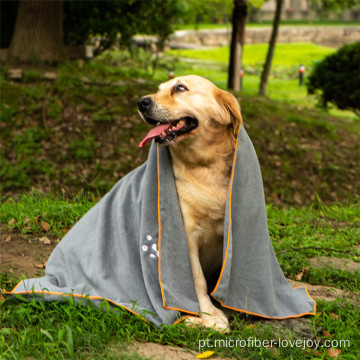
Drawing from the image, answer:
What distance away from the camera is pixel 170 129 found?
138 inches

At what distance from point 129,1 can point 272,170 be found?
5012 mm

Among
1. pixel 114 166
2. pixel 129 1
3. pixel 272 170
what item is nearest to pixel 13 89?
pixel 114 166

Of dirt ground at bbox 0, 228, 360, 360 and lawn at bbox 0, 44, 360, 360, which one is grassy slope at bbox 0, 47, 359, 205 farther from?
dirt ground at bbox 0, 228, 360, 360

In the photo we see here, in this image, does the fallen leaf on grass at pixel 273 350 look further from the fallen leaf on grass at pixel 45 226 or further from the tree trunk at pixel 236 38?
the tree trunk at pixel 236 38

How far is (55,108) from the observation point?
351 inches

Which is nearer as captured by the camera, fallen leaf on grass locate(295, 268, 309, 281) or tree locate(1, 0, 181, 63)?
fallen leaf on grass locate(295, 268, 309, 281)

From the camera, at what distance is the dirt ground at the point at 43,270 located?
3201mm

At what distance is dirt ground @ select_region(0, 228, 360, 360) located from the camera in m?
3.20

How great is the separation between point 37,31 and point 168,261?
287 inches

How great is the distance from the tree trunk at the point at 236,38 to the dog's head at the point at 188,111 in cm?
816

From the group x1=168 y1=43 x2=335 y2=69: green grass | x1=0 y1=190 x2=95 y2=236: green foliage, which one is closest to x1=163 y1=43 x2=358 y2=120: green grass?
x1=168 y1=43 x2=335 y2=69: green grass

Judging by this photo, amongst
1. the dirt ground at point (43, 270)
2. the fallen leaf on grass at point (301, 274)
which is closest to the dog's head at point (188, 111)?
the dirt ground at point (43, 270)

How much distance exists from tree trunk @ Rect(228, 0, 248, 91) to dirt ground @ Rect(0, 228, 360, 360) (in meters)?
7.76

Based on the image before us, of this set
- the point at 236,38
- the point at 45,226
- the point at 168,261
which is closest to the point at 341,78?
the point at 236,38
